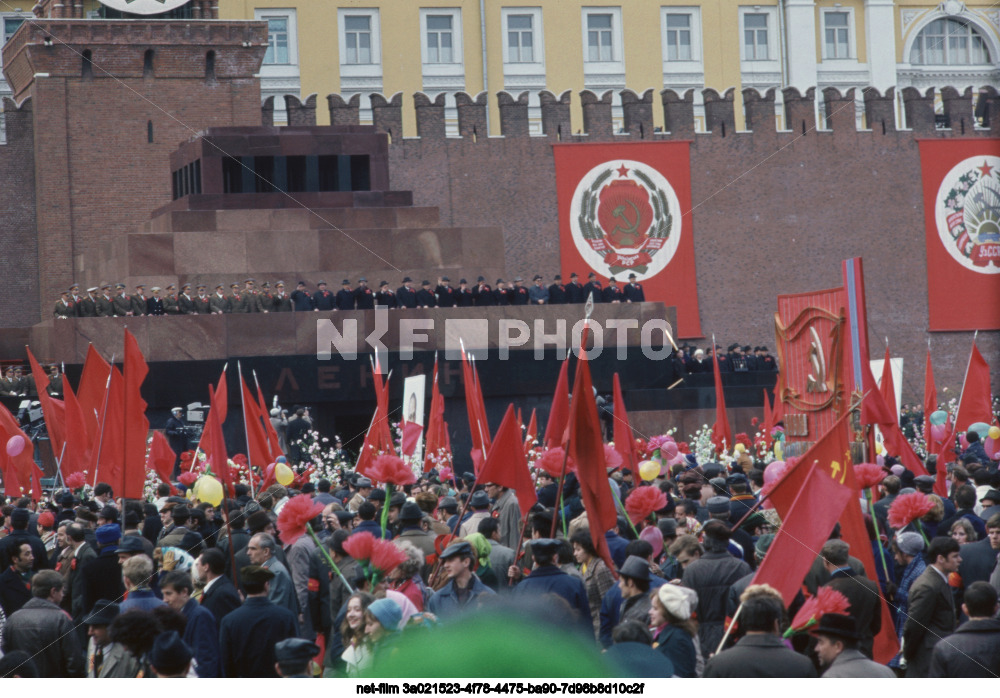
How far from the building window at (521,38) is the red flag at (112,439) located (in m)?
30.7

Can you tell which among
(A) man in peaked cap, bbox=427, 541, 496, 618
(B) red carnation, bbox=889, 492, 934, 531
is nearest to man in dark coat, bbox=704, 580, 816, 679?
(A) man in peaked cap, bbox=427, 541, 496, 618

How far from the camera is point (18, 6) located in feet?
135

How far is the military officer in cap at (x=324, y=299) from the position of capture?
22.1 meters

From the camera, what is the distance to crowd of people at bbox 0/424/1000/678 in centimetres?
487

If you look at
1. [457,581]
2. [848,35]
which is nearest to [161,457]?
[457,581]

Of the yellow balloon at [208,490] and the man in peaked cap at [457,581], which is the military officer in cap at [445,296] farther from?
the man in peaked cap at [457,581]

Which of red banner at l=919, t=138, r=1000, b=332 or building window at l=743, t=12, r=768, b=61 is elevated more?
building window at l=743, t=12, r=768, b=61

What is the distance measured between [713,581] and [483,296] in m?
16.2

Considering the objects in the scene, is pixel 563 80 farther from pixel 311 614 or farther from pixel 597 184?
pixel 311 614

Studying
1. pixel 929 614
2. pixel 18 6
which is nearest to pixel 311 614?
pixel 929 614

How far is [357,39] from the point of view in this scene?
40.3m

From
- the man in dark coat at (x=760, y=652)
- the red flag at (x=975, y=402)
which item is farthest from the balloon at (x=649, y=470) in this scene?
the man in dark coat at (x=760, y=652)

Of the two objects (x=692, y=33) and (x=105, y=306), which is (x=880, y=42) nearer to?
(x=692, y=33)

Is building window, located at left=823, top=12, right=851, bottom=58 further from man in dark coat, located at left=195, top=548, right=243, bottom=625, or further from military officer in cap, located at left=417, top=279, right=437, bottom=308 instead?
man in dark coat, located at left=195, top=548, right=243, bottom=625
